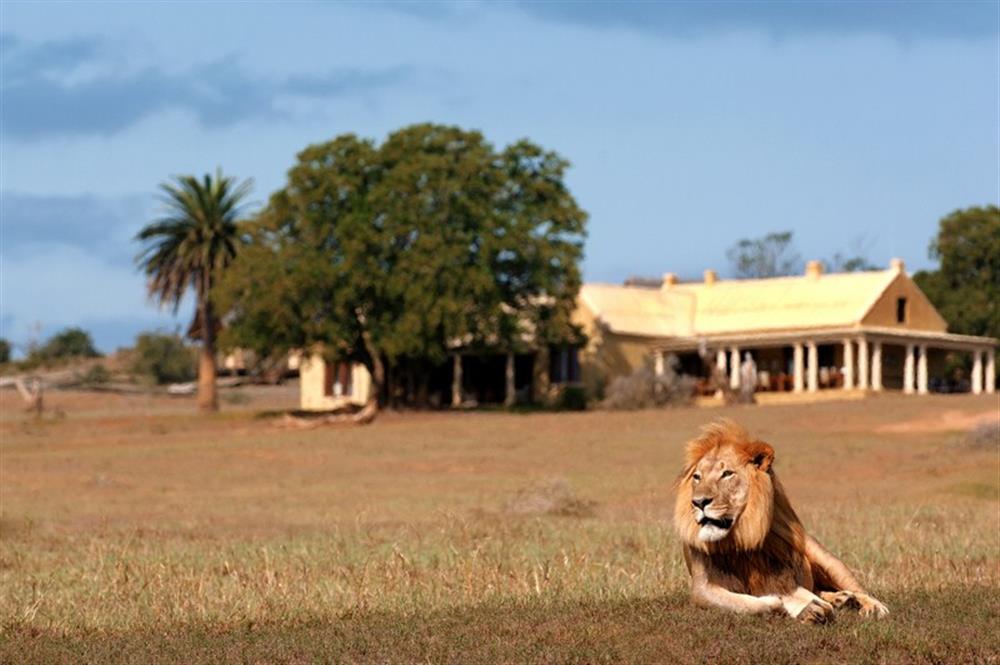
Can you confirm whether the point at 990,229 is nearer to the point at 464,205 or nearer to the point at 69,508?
the point at 464,205

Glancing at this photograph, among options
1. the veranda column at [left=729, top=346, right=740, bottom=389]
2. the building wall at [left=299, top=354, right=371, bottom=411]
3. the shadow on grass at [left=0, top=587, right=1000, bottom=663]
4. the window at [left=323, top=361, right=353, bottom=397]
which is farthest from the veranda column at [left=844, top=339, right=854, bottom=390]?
the shadow on grass at [left=0, top=587, right=1000, bottom=663]

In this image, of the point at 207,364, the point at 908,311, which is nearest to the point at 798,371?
the point at 908,311

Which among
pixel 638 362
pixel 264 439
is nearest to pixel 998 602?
pixel 264 439

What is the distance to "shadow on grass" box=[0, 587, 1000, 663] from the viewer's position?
10.7m

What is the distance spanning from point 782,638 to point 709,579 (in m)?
0.95

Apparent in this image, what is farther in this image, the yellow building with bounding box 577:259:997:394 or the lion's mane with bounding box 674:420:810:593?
the yellow building with bounding box 577:259:997:394

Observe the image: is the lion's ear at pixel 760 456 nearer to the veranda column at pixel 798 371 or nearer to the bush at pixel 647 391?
the bush at pixel 647 391

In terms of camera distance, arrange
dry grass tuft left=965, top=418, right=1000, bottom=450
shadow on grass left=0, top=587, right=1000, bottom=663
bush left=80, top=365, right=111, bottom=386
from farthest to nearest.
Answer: bush left=80, top=365, right=111, bottom=386, dry grass tuft left=965, top=418, right=1000, bottom=450, shadow on grass left=0, top=587, right=1000, bottom=663

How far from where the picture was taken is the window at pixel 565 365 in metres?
66.7

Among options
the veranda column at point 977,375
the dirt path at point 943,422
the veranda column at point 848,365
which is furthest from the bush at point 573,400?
the dirt path at point 943,422

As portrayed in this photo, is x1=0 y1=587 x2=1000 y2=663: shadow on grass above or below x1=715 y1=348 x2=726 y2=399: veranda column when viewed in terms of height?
below

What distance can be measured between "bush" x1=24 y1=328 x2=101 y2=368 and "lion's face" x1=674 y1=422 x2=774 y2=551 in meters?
103

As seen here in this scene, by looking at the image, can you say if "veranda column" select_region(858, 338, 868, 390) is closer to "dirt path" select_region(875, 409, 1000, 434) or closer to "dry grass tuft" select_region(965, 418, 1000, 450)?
"dirt path" select_region(875, 409, 1000, 434)

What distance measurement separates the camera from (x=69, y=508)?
31438 mm
